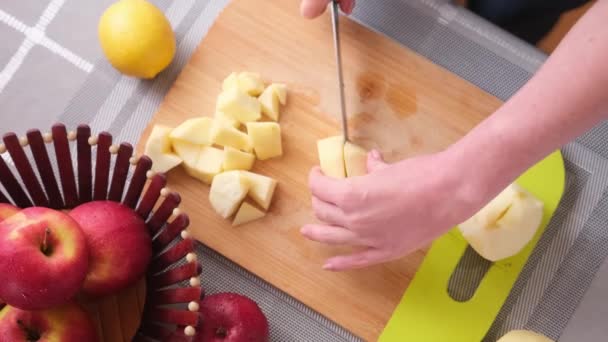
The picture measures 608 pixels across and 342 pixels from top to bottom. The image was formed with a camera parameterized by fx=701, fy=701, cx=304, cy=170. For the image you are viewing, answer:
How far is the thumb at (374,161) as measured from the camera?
105 cm

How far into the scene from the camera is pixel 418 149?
1.16 meters

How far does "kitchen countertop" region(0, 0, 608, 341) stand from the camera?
1.13 meters

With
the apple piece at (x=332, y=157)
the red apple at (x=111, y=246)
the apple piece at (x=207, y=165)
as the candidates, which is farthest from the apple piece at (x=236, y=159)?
the red apple at (x=111, y=246)

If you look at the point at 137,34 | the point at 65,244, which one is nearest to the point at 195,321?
the point at 65,244

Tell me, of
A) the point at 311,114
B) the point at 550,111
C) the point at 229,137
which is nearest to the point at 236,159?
the point at 229,137

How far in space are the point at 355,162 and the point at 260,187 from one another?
0.51ft

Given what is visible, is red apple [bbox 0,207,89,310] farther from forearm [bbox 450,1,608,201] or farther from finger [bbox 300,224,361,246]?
forearm [bbox 450,1,608,201]

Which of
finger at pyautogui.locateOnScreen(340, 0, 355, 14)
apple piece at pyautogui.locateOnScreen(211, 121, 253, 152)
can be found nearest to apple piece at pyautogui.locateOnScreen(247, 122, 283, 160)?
apple piece at pyautogui.locateOnScreen(211, 121, 253, 152)

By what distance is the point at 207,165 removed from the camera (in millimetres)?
1133

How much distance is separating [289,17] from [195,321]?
57cm

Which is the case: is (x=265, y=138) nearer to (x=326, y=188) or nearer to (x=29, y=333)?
(x=326, y=188)

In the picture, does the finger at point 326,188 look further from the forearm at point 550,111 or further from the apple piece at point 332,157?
the forearm at point 550,111

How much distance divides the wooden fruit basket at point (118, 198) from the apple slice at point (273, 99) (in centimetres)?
26

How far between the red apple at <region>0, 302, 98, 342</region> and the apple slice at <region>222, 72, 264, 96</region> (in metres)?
0.45
